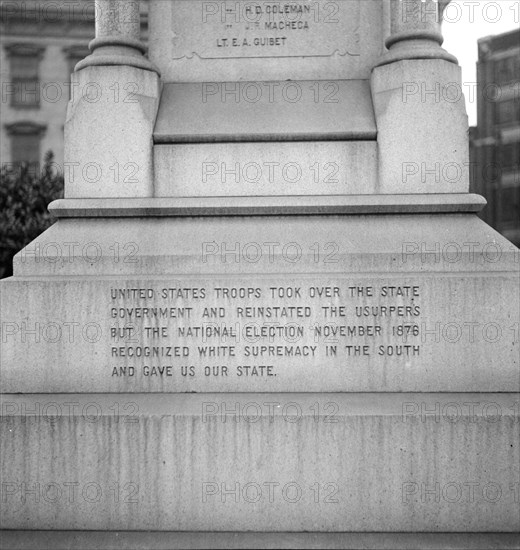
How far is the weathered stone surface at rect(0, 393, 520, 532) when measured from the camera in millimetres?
3770

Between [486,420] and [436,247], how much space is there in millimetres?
1247

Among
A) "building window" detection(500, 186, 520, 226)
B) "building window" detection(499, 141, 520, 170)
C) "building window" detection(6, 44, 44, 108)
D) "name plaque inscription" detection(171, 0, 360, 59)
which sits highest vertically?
"building window" detection(6, 44, 44, 108)

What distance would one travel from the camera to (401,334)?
4.13m

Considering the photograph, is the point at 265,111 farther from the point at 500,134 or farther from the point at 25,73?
the point at 500,134

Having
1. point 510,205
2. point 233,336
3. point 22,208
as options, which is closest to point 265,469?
point 233,336

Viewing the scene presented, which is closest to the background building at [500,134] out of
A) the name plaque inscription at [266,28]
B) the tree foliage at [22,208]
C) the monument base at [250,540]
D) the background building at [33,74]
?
the background building at [33,74]

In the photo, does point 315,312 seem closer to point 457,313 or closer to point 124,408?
point 457,313

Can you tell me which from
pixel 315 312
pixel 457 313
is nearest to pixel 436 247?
pixel 457 313

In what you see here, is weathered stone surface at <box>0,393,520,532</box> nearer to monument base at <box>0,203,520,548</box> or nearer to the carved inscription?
monument base at <box>0,203,520,548</box>

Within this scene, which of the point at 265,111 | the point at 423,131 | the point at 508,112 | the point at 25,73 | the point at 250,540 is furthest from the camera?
the point at 508,112

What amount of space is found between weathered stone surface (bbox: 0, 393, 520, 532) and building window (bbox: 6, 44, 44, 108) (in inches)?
1280

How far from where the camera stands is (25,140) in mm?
33656

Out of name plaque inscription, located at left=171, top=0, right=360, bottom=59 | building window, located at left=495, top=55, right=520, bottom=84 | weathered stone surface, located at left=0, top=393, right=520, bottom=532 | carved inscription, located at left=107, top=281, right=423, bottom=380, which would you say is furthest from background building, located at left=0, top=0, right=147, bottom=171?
weathered stone surface, located at left=0, top=393, right=520, bottom=532

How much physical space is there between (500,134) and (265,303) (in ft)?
156
